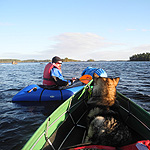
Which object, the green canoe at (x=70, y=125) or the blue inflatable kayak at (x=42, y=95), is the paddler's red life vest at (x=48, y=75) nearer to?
the blue inflatable kayak at (x=42, y=95)

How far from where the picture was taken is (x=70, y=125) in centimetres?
377

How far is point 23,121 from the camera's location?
5309mm

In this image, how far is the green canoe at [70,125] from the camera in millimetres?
2713

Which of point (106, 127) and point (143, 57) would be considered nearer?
point (106, 127)

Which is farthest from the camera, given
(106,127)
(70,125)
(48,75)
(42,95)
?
(48,75)

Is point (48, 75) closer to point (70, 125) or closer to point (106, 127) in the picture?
point (70, 125)

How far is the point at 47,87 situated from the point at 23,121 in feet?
9.01

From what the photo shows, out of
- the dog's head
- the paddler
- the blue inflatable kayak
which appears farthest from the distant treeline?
the dog's head

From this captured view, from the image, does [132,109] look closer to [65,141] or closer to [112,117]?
[112,117]

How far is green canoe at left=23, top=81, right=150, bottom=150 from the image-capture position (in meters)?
2.71

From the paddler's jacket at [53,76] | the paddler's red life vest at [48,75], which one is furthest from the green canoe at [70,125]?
the paddler's red life vest at [48,75]

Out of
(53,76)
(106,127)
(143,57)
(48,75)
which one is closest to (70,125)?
(106,127)

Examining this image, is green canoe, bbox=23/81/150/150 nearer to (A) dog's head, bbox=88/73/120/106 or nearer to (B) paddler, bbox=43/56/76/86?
(A) dog's head, bbox=88/73/120/106

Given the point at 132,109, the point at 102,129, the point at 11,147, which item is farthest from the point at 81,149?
the point at 11,147
